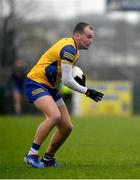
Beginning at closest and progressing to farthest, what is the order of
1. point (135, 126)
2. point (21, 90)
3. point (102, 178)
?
point (102, 178) → point (135, 126) → point (21, 90)

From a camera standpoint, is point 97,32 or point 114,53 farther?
point 97,32

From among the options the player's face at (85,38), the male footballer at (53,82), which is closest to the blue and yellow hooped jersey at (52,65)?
the male footballer at (53,82)

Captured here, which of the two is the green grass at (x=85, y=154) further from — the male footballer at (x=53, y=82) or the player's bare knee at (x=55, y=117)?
the player's bare knee at (x=55, y=117)

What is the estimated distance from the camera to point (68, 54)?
1057 cm

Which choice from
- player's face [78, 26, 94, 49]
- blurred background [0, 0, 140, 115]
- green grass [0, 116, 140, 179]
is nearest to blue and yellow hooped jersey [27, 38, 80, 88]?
player's face [78, 26, 94, 49]

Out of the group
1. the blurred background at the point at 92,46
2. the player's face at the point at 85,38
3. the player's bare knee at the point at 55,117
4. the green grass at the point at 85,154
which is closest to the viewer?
the green grass at the point at 85,154

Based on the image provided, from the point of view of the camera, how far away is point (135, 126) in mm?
21953

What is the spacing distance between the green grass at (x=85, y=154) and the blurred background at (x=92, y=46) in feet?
35.5

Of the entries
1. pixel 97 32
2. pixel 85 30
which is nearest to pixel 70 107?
pixel 97 32

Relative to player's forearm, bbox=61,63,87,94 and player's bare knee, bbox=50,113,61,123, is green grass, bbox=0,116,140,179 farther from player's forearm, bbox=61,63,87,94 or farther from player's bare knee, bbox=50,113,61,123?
player's forearm, bbox=61,63,87,94

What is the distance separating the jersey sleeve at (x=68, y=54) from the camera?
10547 mm

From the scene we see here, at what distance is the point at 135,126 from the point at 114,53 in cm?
1519

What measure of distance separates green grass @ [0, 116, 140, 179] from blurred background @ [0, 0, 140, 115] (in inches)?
426

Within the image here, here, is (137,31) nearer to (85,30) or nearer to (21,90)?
(21,90)
